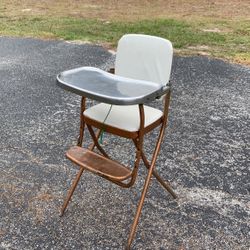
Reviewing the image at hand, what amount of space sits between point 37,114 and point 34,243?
7.11 feet

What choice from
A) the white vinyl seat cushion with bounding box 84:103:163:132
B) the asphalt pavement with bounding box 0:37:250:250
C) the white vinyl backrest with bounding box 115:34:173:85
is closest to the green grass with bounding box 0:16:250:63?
the asphalt pavement with bounding box 0:37:250:250

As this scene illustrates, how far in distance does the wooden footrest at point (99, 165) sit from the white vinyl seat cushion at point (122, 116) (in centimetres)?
25

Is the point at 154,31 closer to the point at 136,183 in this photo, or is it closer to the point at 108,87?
the point at 136,183

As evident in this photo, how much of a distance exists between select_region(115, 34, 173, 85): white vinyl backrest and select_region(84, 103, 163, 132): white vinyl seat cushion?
246 millimetres

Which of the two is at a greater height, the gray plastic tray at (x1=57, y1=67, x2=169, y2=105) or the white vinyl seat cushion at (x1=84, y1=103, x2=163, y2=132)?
the gray plastic tray at (x1=57, y1=67, x2=169, y2=105)

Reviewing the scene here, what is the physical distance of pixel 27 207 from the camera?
9.11 feet

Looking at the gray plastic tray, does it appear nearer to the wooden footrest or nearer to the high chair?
the high chair

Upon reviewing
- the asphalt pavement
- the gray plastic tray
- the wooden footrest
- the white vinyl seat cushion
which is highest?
the gray plastic tray

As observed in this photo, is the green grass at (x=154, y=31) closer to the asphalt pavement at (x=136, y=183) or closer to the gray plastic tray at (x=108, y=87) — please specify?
the asphalt pavement at (x=136, y=183)

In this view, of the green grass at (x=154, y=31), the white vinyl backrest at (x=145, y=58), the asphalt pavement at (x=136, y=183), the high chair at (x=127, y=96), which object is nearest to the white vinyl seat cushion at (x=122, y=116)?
the high chair at (x=127, y=96)

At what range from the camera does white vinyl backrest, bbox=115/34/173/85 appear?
2.54 metres

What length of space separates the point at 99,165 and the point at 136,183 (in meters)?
0.75

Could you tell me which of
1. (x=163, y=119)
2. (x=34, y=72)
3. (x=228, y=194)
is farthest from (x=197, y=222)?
(x=34, y=72)

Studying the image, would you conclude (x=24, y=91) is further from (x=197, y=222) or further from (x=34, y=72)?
(x=197, y=222)
